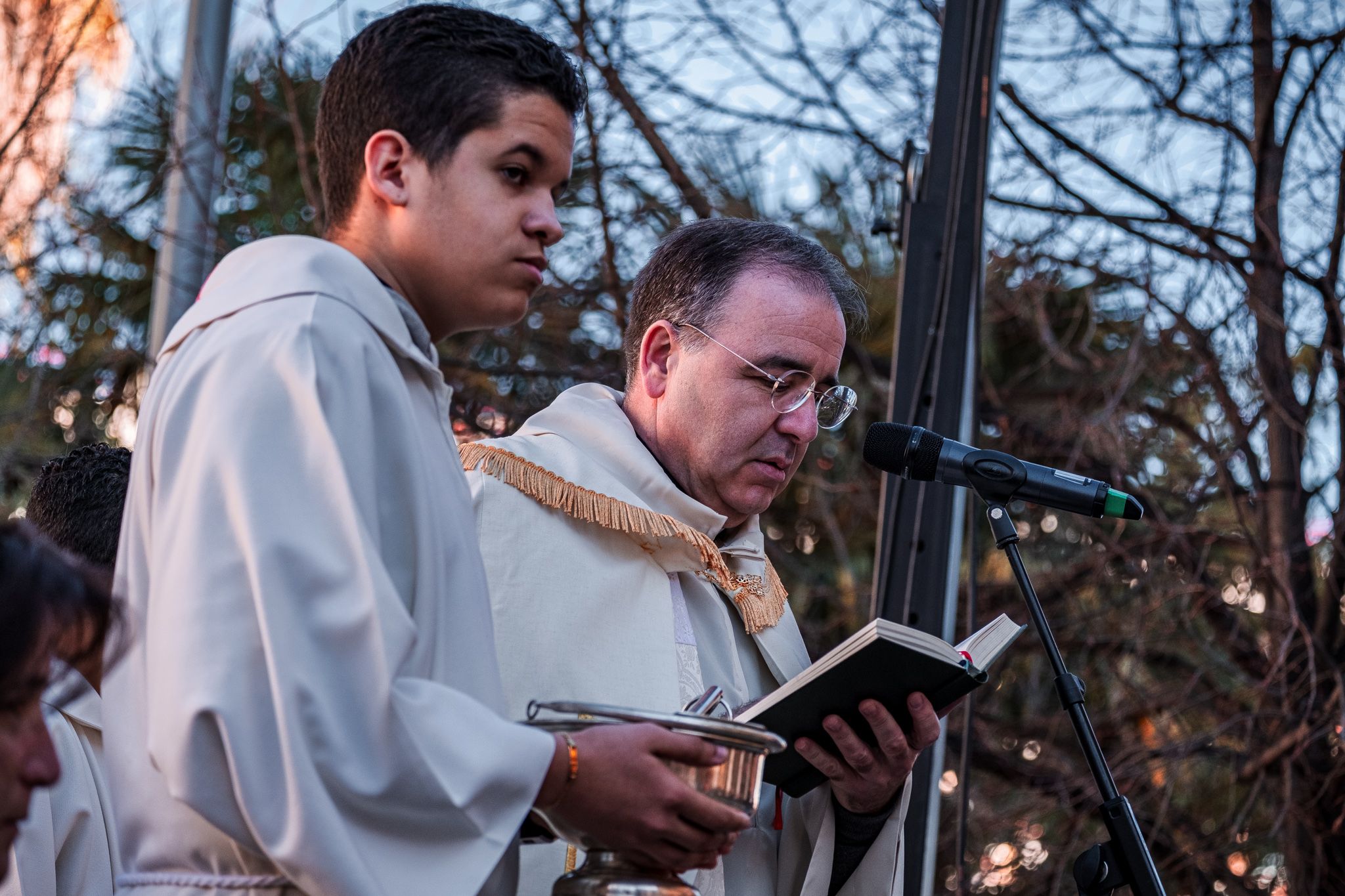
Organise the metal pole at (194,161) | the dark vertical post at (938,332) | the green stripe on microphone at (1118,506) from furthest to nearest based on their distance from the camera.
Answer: the metal pole at (194,161), the dark vertical post at (938,332), the green stripe on microphone at (1118,506)

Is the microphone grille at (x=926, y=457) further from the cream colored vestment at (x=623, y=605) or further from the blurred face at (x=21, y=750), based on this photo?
the blurred face at (x=21, y=750)

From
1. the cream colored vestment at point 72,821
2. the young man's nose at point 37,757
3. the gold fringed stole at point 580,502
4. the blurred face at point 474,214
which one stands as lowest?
the cream colored vestment at point 72,821

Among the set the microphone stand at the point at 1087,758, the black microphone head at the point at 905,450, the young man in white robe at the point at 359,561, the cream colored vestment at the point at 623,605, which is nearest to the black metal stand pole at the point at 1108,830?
the microphone stand at the point at 1087,758

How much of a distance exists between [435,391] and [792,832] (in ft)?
4.58

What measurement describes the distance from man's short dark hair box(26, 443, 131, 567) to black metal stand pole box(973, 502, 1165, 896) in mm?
1659

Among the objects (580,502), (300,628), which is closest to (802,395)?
(580,502)

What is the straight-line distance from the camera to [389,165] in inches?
72.9

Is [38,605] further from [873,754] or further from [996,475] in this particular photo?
[996,475]

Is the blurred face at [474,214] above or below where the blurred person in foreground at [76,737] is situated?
above

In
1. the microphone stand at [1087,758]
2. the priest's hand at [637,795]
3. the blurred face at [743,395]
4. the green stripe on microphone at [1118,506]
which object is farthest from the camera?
the blurred face at [743,395]

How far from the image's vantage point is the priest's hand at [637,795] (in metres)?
1.65

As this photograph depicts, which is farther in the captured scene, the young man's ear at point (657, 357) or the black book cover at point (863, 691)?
the young man's ear at point (657, 357)

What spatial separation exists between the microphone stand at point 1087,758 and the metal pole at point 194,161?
3205mm

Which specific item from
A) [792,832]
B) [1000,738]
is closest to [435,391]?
[792,832]
